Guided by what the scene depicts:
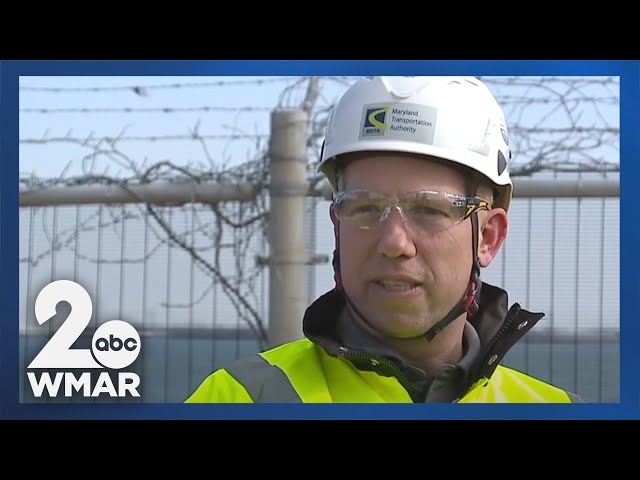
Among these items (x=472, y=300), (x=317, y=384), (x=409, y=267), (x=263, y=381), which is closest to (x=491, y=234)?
(x=472, y=300)

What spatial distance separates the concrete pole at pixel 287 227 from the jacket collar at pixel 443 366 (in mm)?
91

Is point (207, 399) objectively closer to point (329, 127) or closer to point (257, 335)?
point (257, 335)

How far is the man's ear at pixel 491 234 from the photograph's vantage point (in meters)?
7.18

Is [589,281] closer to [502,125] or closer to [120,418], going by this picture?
[502,125]

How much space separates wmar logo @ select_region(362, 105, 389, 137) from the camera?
704 centimetres

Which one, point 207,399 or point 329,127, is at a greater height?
point 329,127

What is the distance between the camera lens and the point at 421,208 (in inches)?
277

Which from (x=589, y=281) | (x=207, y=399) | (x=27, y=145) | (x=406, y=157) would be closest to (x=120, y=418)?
(x=207, y=399)

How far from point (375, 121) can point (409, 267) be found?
655 millimetres

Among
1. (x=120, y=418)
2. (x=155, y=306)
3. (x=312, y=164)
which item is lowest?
(x=120, y=418)

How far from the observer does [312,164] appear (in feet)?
23.9

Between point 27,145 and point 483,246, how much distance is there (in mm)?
2106

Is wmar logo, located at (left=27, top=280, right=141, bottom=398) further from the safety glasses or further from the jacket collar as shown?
the safety glasses

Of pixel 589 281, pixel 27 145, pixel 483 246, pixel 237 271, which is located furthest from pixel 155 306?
pixel 589 281
